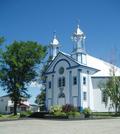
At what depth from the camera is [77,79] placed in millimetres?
51562

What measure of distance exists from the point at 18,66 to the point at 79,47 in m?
12.3

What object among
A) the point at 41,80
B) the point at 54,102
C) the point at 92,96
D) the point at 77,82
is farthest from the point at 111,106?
the point at 41,80

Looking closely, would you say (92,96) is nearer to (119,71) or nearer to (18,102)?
(119,71)

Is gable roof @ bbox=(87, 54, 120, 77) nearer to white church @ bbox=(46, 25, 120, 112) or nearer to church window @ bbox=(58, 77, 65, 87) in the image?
white church @ bbox=(46, 25, 120, 112)

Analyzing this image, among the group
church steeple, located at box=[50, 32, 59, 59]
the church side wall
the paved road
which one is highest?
church steeple, located at box=[50, 32, 59, 59]

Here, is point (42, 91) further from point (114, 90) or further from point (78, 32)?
point (114, 90)

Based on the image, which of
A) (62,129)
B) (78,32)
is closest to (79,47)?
→ (78,32)

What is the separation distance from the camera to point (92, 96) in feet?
174

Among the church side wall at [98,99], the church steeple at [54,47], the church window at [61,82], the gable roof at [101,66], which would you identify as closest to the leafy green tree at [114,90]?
the church side wall at [98,99]

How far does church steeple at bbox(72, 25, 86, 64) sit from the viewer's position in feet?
176

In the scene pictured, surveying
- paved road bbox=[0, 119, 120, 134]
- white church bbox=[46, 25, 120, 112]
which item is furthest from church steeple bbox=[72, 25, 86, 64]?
paved road bbox=[0, 119, 120, 134]

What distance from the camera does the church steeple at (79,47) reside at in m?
53.8

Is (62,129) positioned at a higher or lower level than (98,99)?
lower

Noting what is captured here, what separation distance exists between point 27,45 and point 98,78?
15216 mm
